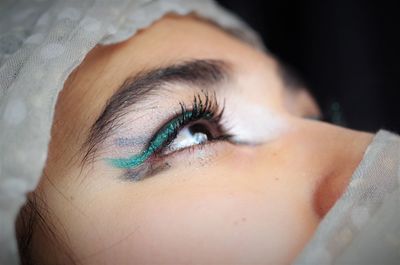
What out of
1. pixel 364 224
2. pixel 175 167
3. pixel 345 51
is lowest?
pixel 364 224

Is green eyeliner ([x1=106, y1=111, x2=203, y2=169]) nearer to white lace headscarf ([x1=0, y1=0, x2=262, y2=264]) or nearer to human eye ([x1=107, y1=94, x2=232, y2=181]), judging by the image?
human eye ([x1=107, y1=94, x2=232, y2=181])

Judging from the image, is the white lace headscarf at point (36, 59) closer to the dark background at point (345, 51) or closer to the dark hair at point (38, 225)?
the dark hair at point (38, 225)

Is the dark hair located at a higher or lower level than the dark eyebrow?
lower

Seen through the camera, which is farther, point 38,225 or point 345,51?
point 345,51

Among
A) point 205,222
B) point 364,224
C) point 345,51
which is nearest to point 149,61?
point 205,222

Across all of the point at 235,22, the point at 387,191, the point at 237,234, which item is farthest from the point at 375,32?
the point at 237,234

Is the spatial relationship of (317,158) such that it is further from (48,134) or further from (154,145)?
(48,134)

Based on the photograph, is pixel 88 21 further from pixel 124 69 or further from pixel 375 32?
pixel 375 32

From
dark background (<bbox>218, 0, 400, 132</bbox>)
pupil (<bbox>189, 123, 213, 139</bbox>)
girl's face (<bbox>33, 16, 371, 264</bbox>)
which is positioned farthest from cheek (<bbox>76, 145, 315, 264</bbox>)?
dark background (<bbox>218, 0, 400, 132</bbox>)
